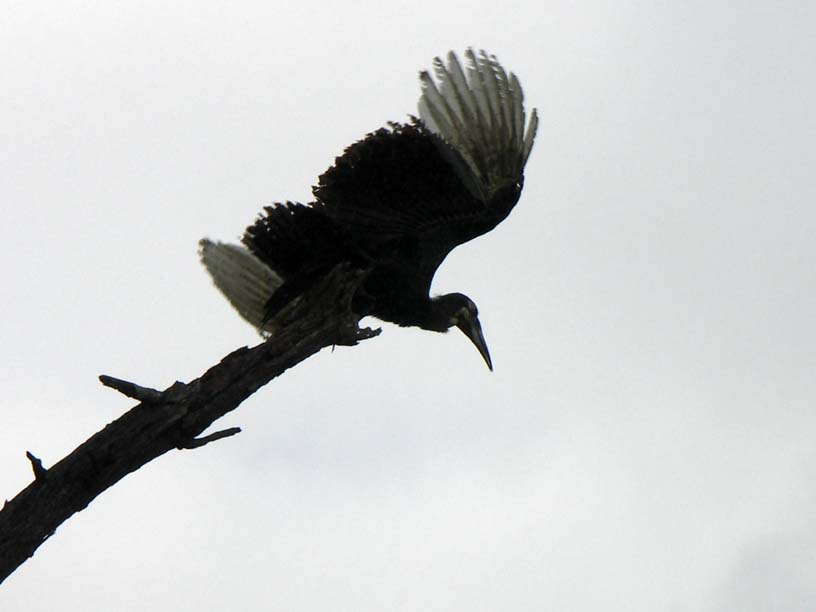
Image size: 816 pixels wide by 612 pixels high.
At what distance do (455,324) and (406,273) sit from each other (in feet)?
3.22

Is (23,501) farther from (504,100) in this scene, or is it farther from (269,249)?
(504,100)

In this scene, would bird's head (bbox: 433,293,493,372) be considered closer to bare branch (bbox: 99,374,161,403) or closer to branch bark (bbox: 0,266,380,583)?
branch bark (bbox: 0,266,380,583)

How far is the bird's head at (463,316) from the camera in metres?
8.65

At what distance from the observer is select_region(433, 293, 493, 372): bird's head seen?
8.65m

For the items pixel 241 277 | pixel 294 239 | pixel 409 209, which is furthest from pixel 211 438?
pixel 241 277

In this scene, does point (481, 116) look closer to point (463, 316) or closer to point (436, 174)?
point (436, 174)

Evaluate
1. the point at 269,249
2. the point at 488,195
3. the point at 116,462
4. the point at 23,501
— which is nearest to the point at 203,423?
the point at 116,462

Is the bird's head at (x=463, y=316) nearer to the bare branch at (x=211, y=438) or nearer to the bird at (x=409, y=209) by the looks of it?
the bird at (x=409, y=209)

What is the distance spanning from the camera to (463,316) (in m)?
8.92

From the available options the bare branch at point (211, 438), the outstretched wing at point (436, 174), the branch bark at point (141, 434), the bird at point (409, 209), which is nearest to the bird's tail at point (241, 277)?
the bird at point (409, 209)

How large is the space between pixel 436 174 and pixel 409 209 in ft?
0.98

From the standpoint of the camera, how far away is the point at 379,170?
752 cm

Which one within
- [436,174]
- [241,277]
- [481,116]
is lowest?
[436,174]

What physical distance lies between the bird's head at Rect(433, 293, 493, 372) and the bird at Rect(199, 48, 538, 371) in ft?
0.03
